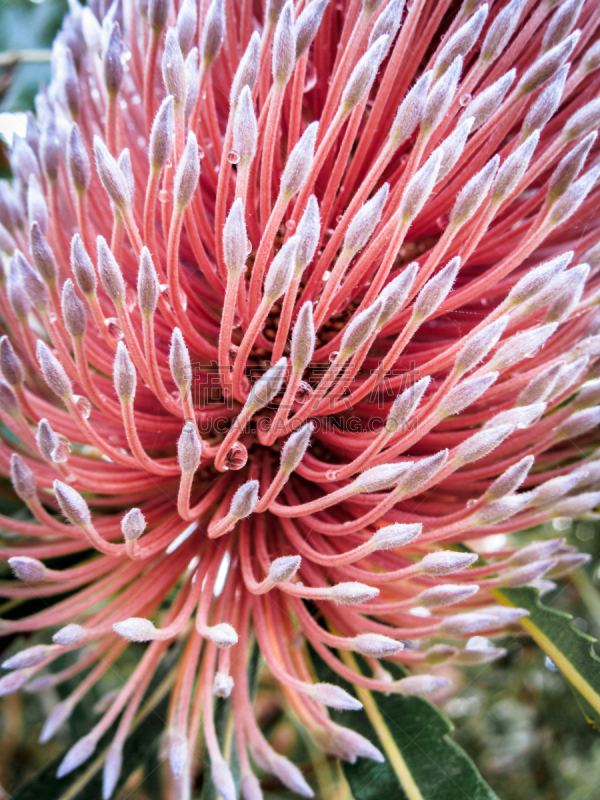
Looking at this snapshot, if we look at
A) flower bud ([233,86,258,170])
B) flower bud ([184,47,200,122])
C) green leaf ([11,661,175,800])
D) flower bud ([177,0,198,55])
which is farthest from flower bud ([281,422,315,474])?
green leaf ([11,661,175,800])

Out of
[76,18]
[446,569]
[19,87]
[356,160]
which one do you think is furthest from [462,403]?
[19,87]

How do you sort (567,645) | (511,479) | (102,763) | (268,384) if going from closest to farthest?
(268,384)
(511,479)
(567,645)
(102,763)

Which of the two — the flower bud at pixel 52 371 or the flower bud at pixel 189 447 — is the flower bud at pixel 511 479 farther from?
the flower bud at pixel 52 371

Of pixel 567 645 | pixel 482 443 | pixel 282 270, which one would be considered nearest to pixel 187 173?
pixel 282 270

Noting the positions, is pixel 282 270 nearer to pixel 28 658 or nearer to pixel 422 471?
pixel 422 471

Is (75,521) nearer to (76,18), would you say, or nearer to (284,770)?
(284,770)

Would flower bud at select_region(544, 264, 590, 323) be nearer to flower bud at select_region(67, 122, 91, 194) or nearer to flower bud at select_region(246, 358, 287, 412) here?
flower bud at select_region(246, 358, 287, 412)
